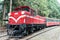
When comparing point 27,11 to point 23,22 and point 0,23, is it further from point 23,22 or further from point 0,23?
point 0,23

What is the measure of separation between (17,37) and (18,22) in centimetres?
137

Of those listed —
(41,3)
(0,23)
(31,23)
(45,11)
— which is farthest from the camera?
(45,11)

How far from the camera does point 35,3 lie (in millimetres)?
33000

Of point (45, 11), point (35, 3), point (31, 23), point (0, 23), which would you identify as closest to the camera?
point (31, 23)

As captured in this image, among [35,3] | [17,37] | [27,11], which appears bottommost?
[17,37]

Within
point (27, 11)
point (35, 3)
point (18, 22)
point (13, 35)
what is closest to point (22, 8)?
point (27, 11)

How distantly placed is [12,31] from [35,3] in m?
19.7

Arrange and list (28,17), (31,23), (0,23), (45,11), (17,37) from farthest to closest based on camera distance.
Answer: (45,11), (0,23), (31,23), (28,17), (17,37)

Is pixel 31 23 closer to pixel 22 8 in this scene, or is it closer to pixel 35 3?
pixel 22 8

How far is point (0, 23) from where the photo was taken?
24.8m

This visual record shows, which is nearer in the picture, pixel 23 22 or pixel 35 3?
pixel 23 22

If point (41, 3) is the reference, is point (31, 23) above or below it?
below

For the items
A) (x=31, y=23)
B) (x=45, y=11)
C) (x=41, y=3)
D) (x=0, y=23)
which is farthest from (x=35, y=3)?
(x=31, y=23)

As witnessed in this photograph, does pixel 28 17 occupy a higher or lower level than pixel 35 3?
lower
